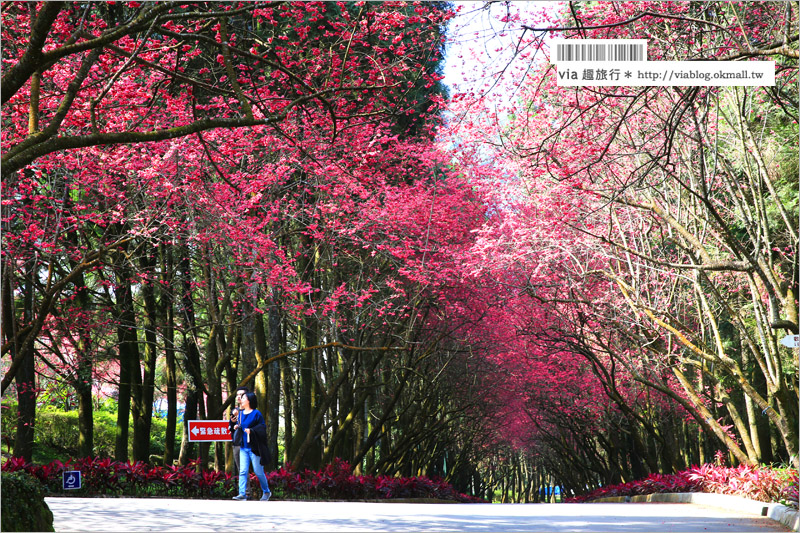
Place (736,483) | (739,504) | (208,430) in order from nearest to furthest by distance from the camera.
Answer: (208,430) < (739,504) < (736,483)

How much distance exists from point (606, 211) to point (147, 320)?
10228 millimetres

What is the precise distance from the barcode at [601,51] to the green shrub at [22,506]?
206 inches

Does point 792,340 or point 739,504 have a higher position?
point 792,340

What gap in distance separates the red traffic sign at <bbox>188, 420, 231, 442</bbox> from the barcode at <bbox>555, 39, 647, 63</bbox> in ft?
27.5

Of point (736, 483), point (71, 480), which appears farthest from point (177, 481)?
point (736, 483)

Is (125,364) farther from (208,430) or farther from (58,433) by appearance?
(58,433)

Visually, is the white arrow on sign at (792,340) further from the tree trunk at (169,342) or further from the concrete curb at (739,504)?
the tree trunk at (169,342)

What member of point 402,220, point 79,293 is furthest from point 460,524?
point 79,293

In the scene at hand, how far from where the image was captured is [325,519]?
348 inches

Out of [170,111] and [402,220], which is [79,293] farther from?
[402,220]

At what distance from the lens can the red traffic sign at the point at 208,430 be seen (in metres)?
12.0

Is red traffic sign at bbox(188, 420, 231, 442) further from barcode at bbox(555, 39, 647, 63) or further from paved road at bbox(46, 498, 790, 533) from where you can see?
barcode at bbox(555, 39, 647, 63)

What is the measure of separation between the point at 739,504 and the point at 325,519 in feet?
23.1

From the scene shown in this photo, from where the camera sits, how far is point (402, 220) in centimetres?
1670
